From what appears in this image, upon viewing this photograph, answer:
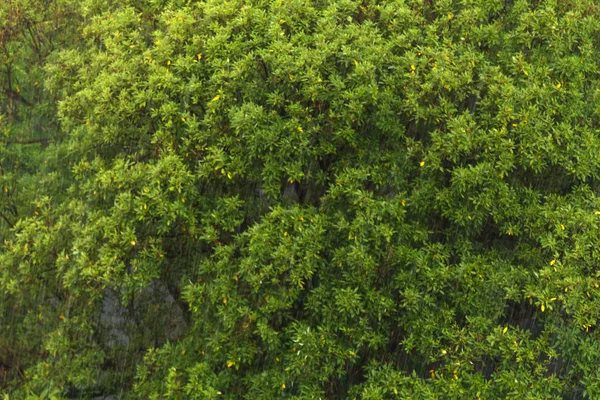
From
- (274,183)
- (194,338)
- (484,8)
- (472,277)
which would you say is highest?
(484,8)

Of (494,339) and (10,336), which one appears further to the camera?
(10,336)

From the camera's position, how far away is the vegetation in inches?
243

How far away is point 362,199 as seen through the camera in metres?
6.26

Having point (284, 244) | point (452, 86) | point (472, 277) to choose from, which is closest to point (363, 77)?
point (452, 86)

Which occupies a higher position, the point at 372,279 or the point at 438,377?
the point at 372,279

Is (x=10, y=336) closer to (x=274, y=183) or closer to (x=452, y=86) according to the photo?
(x=274, y=183)

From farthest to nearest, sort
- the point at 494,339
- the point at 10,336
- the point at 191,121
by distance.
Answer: the point at 10,336, the point at 191,121, the point at 494,339

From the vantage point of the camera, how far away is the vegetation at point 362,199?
20.3 feet

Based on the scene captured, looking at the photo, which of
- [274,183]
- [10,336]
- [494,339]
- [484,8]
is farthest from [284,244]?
[10,336]

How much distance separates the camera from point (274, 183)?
6453 millimetres

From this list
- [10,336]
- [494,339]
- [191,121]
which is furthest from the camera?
[10,336]

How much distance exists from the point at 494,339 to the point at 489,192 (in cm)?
126

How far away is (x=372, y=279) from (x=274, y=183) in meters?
1.23

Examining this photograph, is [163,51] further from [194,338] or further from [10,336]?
[10,336]
